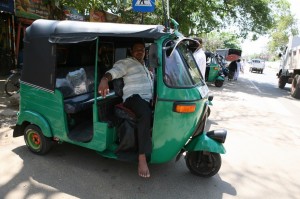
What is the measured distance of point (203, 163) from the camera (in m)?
3.89

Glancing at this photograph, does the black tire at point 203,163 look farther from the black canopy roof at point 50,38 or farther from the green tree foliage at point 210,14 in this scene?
the green tree foliage at point 210,14

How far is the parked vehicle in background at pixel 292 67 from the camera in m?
13.5

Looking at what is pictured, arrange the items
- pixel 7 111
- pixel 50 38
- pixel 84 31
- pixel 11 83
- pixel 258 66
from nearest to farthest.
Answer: pixel 84 31, pixel 50 38, pixel 7 111, pixel 11 83, pixel 258 66

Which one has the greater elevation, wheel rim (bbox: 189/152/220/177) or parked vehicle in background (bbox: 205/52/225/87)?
parked vehicle in background (bbox: 205/52/225/87)

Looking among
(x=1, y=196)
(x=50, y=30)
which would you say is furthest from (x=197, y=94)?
(x=1, y=196)

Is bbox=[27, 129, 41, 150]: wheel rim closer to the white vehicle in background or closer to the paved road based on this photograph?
the paved road

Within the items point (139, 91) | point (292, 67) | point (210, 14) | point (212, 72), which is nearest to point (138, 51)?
point (139, 91)

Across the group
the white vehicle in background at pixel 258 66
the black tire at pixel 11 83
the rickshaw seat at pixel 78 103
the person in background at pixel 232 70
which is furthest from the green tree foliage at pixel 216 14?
the white vehicle in background at pixel 258 66

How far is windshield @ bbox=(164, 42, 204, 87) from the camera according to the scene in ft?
11.1

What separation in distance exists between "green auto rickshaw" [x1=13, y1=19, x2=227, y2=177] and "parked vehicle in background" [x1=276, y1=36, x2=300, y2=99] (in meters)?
11.1

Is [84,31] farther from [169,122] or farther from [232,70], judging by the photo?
[232,70]

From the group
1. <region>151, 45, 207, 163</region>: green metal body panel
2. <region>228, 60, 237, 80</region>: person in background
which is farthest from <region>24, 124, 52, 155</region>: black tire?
<region>228, 60, 237, 80</region>: person in background

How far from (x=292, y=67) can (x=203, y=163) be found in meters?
13.4

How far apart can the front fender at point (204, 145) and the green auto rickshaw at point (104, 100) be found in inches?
0.5
